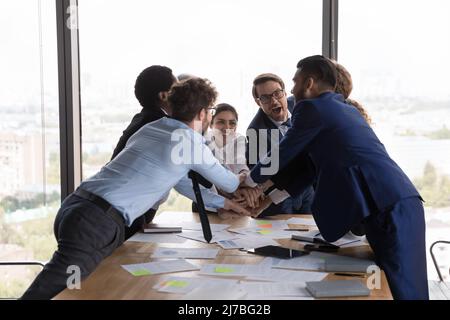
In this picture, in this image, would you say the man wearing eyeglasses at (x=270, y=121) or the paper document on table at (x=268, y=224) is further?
the man wearing eyeglasses at (x=270, y=121)

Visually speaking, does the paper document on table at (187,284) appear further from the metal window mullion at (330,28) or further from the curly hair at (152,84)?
the metal window mullion at (330,28)

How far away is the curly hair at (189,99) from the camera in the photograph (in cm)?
248

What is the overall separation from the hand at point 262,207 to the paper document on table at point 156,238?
54cm

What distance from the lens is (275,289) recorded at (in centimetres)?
176

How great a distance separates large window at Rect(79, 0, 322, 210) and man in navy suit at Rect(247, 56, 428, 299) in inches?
65.7

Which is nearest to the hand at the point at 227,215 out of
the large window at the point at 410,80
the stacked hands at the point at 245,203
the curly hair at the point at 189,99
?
the stacked hands at the point at 245,203

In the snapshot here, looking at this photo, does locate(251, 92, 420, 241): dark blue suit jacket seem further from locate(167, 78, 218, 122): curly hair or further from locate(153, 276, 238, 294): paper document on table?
locate(153, 276, 238, 294): paper document on table

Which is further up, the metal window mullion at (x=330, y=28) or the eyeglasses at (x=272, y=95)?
the metal window mullion at (x=330, y=28)

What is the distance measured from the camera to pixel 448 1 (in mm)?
3791

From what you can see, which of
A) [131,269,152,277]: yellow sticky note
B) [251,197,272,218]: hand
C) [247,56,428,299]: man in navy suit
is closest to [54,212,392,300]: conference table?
[131,269,152,277]: yellow sticky note

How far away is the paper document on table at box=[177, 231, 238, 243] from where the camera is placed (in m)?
2.50
